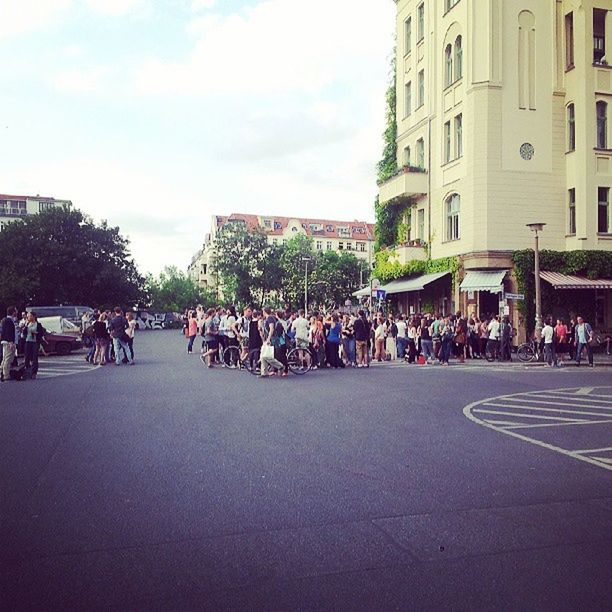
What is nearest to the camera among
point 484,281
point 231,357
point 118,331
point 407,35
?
point 231,357

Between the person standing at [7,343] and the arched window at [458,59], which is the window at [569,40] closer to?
the arched window at [458,59]

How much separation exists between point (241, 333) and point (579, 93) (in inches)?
758

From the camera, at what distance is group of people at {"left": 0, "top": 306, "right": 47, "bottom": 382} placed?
730 inches

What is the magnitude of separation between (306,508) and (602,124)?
99.6 ft

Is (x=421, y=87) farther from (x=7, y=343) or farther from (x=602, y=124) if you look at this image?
(x=7, y=343)

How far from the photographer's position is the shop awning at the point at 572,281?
29797 mm

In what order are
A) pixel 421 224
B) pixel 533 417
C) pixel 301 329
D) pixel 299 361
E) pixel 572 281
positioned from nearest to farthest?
pixel 533 417 → pixel 299 361 → pixel 301 329 → pixel 572 281 → pixel 421 224

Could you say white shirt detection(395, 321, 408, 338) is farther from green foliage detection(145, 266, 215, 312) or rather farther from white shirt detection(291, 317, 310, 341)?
green foliage detection(145, 266, 215, 312)

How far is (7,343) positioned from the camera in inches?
733

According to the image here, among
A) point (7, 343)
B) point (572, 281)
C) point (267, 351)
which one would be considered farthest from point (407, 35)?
point (7, 343)

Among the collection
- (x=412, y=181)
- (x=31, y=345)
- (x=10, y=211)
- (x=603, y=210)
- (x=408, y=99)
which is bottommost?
(x=31, y=345)

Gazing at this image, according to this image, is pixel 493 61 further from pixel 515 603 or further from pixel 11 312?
pixel 515 603

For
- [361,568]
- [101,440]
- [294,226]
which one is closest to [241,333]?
[101,440]

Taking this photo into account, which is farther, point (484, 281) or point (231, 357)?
point (484, 281)
